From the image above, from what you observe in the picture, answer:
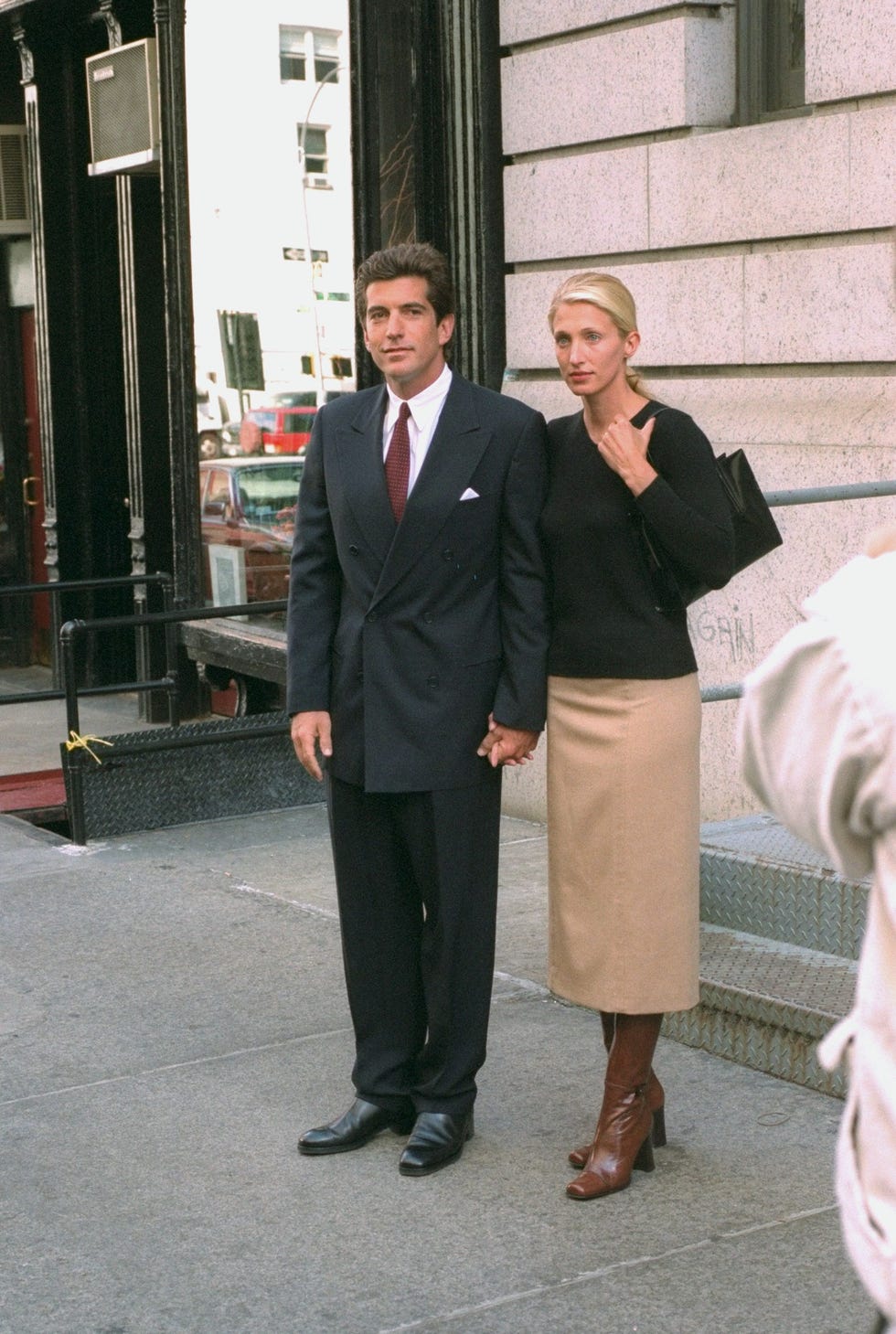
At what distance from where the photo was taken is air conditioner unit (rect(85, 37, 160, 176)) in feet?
33.6

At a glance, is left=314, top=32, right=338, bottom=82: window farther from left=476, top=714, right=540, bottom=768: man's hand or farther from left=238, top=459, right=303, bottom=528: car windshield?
left=476, top=714, right=540, bottom=768: man's hand

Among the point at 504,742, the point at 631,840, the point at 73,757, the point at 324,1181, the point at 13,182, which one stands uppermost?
the point at 13,182

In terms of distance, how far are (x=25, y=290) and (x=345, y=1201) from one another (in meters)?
10.1

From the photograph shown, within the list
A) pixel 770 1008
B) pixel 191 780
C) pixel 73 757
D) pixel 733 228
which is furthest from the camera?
pixel 191 780

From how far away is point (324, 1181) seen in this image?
13.6 feet

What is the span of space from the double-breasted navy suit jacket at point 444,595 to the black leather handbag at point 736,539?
0.30 metres

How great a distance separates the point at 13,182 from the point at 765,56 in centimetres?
738

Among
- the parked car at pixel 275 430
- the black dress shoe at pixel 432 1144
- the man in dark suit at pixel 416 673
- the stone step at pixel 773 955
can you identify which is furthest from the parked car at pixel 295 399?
the black dress shoe at pixel 432 1144

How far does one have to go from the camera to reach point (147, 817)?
7.81 m

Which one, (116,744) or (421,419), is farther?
(116,744)

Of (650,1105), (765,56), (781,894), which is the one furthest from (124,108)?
(650,1105)

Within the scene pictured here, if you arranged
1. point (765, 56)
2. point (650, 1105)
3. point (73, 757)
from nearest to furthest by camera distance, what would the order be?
1. point (650, 1105)
2. point (765, 56)
3. point (73, 757)

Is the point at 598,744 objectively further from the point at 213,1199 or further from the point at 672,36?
the point at 672,36

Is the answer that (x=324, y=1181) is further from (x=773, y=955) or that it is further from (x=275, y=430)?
(x=275, y=430)
